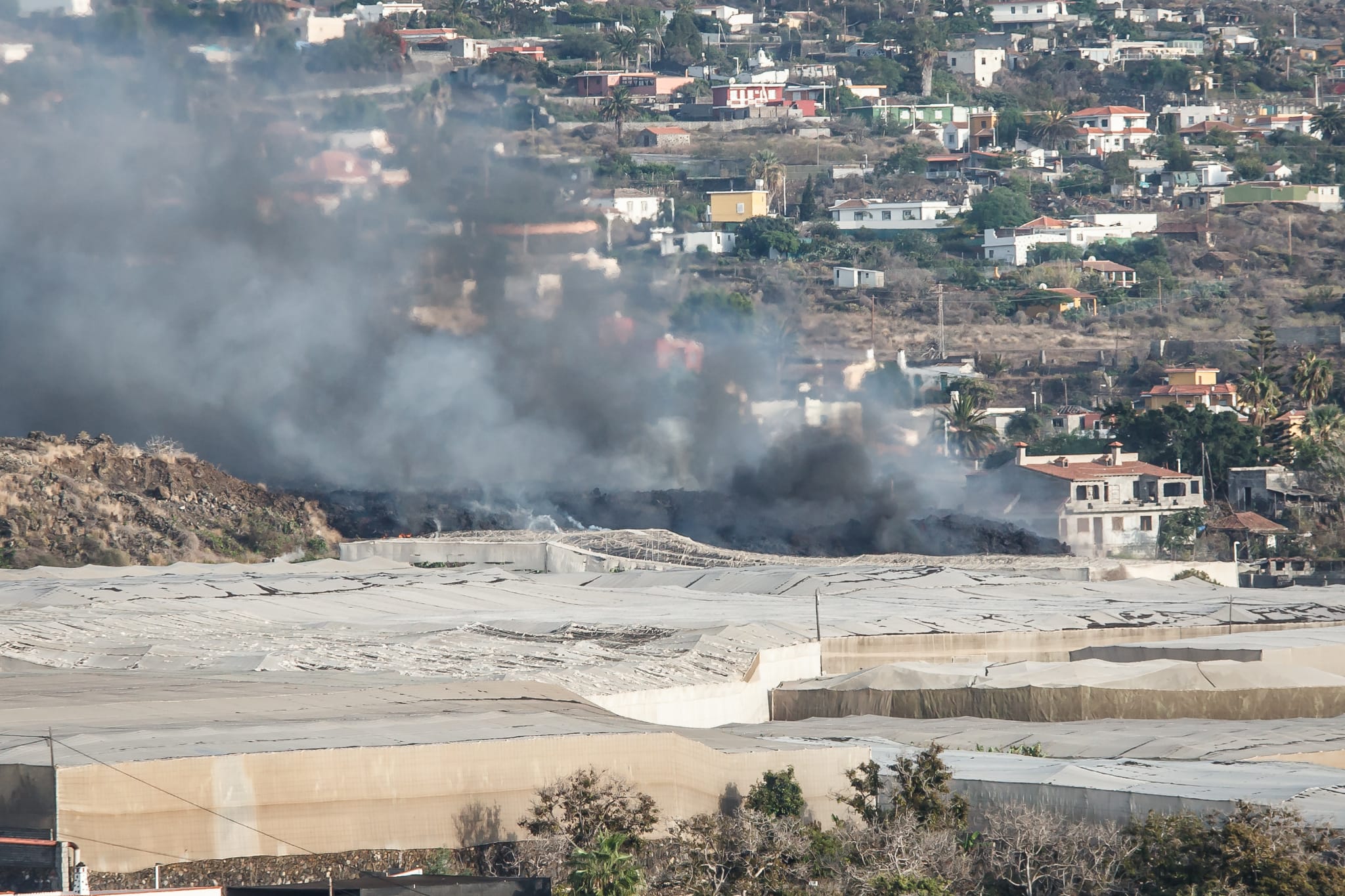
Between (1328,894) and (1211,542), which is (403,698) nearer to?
(1328,894)

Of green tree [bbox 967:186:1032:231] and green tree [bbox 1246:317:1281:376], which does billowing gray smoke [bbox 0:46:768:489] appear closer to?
→ green tree [bbox 1246:317:1281:376]

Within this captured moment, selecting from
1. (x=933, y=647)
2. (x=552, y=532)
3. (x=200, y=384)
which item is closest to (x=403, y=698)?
(x=933, y=647)

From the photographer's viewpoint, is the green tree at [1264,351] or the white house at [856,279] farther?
the white house at [856,279]

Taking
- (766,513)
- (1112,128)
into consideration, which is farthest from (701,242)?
(766,513)

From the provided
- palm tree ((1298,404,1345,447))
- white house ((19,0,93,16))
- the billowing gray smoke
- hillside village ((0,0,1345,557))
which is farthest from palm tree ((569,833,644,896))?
palm tree ((1298,404,1345,447))

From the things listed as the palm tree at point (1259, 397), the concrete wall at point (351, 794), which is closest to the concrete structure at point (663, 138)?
the palm tree at point (1259, 397)

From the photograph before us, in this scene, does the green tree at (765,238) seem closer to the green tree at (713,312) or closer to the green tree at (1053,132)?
the green tree at (713,312)
